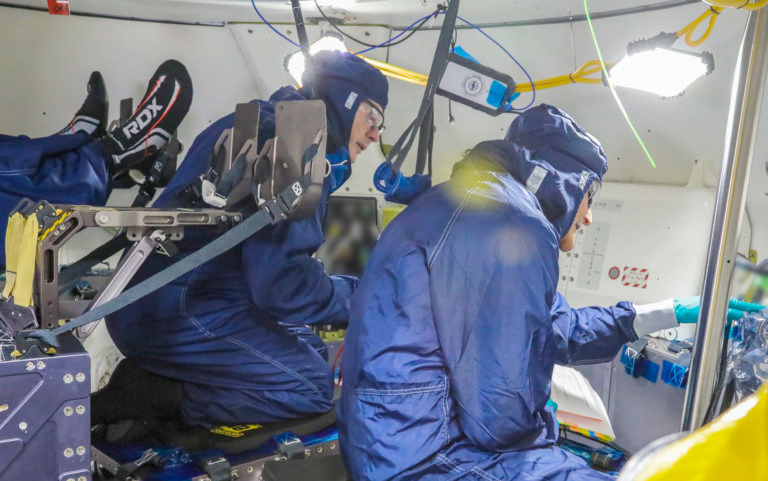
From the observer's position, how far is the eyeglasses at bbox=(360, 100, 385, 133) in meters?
2.73

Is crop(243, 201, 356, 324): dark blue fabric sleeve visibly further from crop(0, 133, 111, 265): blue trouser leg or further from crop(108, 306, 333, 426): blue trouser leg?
crop(0, 133, 111, 265): blue trouser leg

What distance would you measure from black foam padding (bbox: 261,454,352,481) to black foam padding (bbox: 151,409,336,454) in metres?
0.45

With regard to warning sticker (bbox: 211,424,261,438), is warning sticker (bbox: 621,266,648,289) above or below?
above

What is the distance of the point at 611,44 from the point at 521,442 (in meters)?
2.22

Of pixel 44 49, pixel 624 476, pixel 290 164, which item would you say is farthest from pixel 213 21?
pixel 624 476

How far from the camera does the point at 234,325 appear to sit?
235cm

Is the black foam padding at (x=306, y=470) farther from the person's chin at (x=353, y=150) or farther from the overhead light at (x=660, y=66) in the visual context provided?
the overhead light at (x=660, y=66)

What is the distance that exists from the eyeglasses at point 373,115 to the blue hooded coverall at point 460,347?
1.19m

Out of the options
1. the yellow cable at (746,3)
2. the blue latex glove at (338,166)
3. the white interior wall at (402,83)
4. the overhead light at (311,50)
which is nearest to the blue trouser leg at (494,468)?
the yellow cable at (746,3)

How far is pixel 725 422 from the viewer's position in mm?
450

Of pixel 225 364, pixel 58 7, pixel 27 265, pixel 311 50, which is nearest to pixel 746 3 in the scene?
pixel 27 265

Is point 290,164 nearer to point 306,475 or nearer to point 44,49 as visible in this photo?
point 306,475

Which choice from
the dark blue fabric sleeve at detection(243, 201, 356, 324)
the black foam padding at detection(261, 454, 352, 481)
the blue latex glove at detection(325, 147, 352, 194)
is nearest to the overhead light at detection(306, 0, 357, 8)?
the blue latex glove at detection(325, 147, 352, 194)

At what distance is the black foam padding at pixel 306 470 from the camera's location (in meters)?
1.71
